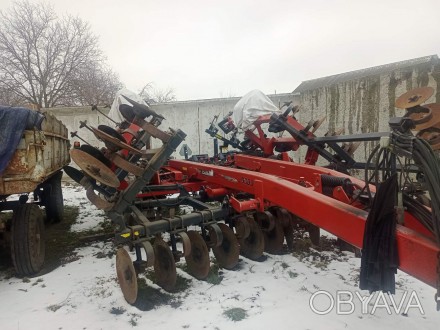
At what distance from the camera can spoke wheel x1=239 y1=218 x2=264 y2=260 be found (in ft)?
13.2


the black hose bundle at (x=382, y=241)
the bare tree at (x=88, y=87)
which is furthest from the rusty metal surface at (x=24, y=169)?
the bare tree at (x=88, y=87)

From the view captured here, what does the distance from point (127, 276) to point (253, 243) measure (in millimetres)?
1630

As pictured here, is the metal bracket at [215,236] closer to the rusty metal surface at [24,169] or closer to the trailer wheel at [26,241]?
the rusty metal surface at [24,169]

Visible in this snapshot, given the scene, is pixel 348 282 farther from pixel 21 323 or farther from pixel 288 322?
pixel 21 323

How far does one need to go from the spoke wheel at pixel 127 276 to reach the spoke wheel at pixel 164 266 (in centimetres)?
38

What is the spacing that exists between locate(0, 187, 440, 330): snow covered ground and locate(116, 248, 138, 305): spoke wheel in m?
0.11

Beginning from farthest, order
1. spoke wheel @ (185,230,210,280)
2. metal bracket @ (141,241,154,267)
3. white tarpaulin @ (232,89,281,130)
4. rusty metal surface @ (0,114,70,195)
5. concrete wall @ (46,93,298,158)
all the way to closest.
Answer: concrete wall @ (46,93,298,158) < white tarpaulin @ (232,89,281,130) < spoke wheel @ (185,230,210,280) < rusty metal surface @ (0,114,70,195) < metal bracket @ (141,241,154,267)

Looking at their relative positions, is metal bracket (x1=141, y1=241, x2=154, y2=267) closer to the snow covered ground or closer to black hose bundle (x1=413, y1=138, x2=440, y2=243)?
the snow covered ground

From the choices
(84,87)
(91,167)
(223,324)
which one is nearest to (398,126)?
(223,324)

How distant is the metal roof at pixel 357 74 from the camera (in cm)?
690

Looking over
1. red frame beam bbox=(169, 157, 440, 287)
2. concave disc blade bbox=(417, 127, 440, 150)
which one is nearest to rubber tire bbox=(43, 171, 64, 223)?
red frame beam bbox=(169, 157, 440, 287)

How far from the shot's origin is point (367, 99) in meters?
7.83

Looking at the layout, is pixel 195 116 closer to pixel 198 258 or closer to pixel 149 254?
pixel 198 258

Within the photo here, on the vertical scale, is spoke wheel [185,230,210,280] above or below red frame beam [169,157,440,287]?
below
